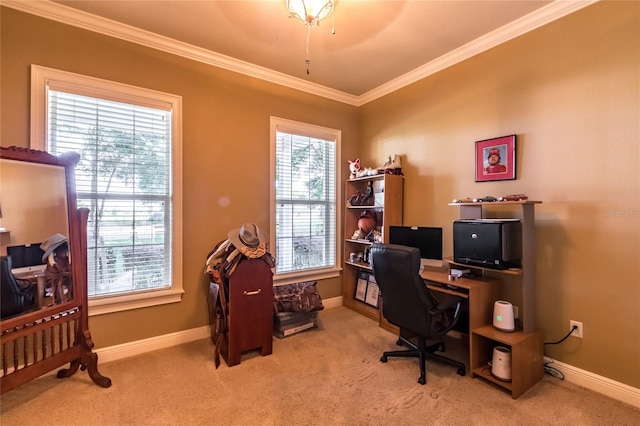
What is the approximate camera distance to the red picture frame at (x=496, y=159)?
243 cm

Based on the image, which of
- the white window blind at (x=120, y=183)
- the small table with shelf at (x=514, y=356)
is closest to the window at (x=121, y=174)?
the white window blind at (x=120, y=183)

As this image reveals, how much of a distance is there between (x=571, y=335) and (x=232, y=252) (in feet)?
8.81

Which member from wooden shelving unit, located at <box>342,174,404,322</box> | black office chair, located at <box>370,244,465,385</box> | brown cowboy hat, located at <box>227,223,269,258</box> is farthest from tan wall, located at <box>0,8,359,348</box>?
black office chair, located at <box>370,244,465,385</box>

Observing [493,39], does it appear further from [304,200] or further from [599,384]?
[599,384]

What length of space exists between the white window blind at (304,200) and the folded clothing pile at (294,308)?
0.44 meters

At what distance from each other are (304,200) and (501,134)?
2.13 metres

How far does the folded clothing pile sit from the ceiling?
92.7 inches

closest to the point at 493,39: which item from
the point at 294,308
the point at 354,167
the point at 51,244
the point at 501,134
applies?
the point at 501,134

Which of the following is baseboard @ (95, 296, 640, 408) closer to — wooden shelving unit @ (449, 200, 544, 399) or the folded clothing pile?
wooden shelving unit @ (449, 200, 544, 399)

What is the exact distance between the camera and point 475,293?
2213mm

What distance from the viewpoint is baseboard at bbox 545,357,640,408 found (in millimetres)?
1880

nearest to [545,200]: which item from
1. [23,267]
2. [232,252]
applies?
[232,252]

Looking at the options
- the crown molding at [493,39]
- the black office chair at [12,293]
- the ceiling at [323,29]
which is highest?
the ceiling at [323,29]

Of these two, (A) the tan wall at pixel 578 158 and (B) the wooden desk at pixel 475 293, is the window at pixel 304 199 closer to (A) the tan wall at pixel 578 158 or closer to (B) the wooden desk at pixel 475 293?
(B) the wooden desk at pixel 475 293
